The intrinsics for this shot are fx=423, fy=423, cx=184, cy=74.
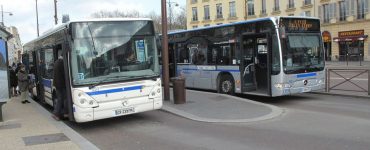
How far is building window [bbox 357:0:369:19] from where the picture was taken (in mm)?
49406

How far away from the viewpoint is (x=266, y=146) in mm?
7500

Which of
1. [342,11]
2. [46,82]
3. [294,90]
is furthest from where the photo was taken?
[342,11]

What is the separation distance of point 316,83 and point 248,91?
2.22 meters

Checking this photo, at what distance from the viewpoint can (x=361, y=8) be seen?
1966 inches

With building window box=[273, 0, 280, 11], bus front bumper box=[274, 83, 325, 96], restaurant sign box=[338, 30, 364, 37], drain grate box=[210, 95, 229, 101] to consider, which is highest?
building window box=[273, 0, 280, 11]

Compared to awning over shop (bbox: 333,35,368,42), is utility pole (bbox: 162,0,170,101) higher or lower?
lower

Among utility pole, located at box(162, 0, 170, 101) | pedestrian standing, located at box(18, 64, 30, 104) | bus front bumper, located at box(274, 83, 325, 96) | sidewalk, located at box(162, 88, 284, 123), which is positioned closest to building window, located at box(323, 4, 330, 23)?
bus front bumper, located at box(274, 83, 325, 96)

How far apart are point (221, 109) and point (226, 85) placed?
3702mm

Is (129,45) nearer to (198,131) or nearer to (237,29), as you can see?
(198,131)

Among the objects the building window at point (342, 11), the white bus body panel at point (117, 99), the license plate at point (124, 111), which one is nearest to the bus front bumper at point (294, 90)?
the white bus body panel at point (117, 99)

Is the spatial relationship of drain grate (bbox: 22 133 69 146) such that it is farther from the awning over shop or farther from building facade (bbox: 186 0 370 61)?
the awning over shop

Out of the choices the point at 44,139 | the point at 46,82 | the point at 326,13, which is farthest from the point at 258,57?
the point at 326,13

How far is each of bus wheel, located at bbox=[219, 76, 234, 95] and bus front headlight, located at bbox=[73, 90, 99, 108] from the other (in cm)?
665

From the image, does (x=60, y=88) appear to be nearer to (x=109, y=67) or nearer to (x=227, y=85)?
(x=109, y=67)
